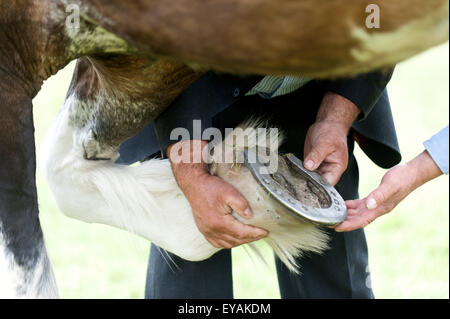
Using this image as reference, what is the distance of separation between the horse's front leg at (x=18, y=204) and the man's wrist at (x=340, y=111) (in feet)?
2.50

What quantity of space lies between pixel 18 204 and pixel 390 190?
894 mm

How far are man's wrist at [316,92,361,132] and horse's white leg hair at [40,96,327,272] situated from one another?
30 cm

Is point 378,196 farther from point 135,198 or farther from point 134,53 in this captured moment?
point 134,53

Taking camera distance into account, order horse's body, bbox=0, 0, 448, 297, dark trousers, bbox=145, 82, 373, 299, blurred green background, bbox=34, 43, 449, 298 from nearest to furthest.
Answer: horse's body, bbox=0, 0, 448, 297 → dark trousers, bbox=145, 82, 373, 299 → blurred green background, bbox=34, 43, 449, 298

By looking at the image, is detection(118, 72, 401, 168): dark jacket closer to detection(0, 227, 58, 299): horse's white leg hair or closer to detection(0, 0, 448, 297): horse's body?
detection(0, 0, 448, 297): horse's body

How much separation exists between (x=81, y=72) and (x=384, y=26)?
77cm

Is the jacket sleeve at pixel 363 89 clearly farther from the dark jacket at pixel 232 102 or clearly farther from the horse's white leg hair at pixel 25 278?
the horse's white leg hair at pixel 25 278

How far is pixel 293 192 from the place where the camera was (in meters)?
1.29

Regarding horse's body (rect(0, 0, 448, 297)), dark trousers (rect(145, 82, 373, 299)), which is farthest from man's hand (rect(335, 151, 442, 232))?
horse's body (rect(0, 0, 448, 297))

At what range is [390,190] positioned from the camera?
1.53 m

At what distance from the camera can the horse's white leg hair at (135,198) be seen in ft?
4.47

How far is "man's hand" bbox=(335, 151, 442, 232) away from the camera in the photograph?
1.47m

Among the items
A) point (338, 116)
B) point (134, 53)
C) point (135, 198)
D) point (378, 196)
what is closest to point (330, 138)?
point (338, 116)
